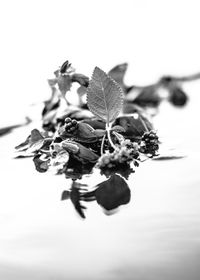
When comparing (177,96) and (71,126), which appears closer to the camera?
(71,126)

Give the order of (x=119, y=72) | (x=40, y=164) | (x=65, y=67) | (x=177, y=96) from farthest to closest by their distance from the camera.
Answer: (x=177, y=96), (x=119, y=72), (x=65, y=67), (x=40, y=164)

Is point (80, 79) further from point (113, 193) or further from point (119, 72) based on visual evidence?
point (113, 193)

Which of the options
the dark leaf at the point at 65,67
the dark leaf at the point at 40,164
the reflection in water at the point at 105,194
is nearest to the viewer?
the reflection in water at the point at 105,194

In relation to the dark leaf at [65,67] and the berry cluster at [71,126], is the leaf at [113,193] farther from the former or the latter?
the dark leaf at [65,67]

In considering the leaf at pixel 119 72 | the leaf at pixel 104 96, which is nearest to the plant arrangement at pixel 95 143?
the leaf at pixel 104 96

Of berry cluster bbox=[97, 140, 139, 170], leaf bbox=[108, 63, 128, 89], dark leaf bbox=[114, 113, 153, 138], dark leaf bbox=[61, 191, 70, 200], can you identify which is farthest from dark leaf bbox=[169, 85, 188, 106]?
dark leaf bbox=[61, 191, 70, 200]

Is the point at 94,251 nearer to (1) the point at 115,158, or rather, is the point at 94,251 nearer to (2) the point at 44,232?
(2) the point at 44,232

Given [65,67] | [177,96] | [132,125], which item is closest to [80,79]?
[65,67]

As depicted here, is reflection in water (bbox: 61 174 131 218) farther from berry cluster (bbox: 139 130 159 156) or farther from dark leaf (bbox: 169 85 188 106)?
dark leaf (bbox: 169 85 188 106)
